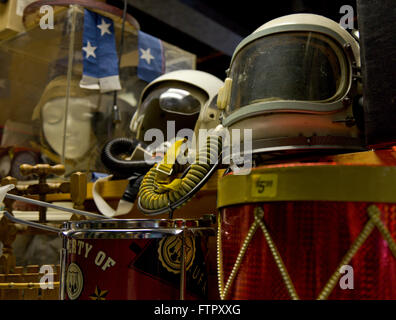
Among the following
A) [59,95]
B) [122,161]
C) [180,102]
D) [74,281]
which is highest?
[59,95]

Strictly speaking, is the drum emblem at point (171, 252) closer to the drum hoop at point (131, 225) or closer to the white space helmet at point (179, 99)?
the drum hoop at point (131, 225)

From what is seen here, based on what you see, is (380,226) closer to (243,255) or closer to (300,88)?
(243,255)

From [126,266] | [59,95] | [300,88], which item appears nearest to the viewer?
[126,266]

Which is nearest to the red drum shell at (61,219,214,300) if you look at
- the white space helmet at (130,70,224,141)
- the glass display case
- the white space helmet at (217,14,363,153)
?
the white space helmet at (217,14,363,153)

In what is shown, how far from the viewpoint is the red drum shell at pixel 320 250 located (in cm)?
74

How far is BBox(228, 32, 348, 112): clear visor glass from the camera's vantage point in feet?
3.97

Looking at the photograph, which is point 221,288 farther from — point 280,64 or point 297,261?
point 280,64

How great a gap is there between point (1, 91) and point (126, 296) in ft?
8.17

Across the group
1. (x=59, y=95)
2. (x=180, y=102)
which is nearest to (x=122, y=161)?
(x=180, y=102)

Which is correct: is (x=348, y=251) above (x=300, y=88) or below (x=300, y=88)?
below

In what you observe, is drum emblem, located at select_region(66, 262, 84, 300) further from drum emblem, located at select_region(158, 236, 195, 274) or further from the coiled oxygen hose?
the coiled oxygen hose

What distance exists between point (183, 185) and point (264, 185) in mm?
592

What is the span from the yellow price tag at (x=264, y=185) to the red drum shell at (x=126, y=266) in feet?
1.04

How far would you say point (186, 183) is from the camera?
54.1 inches
